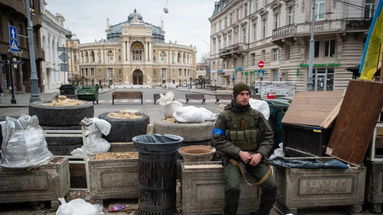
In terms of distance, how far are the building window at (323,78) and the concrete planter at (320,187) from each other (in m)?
25.4

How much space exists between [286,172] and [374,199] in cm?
138

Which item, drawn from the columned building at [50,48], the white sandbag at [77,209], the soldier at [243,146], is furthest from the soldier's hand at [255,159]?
the columned building at [50,48]

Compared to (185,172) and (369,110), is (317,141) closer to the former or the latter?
(369,110)

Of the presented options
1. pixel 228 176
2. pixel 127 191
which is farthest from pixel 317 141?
pixel 127 191

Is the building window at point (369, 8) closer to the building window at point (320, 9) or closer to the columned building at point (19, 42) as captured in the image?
the building window at point (320, 9)

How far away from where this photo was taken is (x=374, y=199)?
12.6 feet

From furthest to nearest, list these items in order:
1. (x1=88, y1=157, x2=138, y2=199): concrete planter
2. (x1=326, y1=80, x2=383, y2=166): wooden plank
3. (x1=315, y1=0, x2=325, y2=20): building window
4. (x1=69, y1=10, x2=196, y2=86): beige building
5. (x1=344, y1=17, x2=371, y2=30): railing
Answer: (x1=69, y1=10, x2=196, y2=86): beige building → (x1=315, y1=0, x2=325, y2=20): building window → (x1=344, y1=17, x2=371, y2=30): railing → (x1=88, y1=157, x2=138, y2=199): concrete planter → (x1=326, y1=80, x2=383, y2=166): wooden plank

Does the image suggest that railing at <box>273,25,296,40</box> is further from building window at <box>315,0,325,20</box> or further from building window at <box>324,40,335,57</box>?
building window at <box>324,40,335,57</box>

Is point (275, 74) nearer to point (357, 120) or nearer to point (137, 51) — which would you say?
point (357, 120)

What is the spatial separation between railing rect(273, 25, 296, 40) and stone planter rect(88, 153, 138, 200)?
27.1 meters

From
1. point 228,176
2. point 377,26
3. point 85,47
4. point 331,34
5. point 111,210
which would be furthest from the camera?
point 85,47

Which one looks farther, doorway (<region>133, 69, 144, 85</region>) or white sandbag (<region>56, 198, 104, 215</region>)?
doorway (<region>133, 69, 144, 85</region>)

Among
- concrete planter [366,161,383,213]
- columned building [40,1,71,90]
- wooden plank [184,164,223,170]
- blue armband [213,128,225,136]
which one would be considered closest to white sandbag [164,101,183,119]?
wooden plank [184,164,223,170]

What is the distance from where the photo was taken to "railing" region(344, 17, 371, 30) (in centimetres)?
Result: 2429
